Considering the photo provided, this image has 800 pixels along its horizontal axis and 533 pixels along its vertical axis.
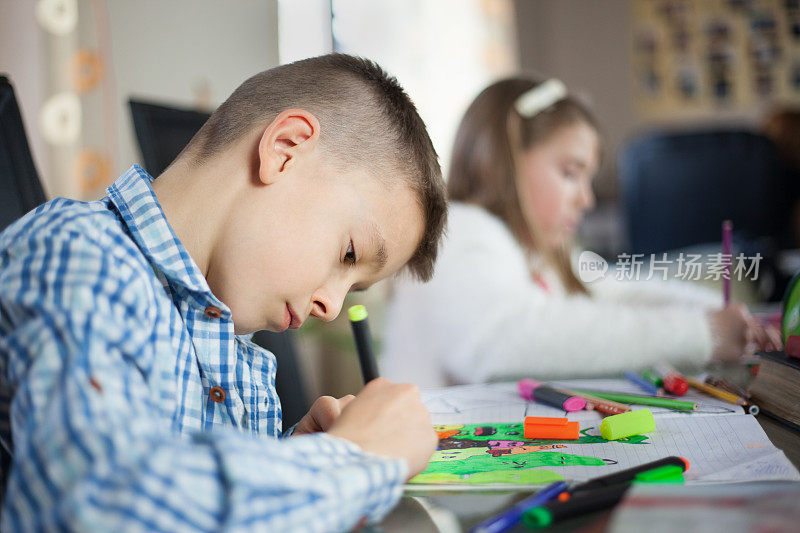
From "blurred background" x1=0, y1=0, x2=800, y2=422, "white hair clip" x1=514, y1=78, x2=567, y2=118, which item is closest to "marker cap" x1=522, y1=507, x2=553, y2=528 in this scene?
"blurred background" x1=0, y1=0, x2=800, y2=422

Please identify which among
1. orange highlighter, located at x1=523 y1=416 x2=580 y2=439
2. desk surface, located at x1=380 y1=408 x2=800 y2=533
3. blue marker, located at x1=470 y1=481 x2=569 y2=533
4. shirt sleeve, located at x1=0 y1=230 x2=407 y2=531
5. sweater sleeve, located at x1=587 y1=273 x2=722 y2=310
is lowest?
sweater sleeve, located at x1=587 y1=273 x2=722 y2=310

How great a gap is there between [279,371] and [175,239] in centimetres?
54

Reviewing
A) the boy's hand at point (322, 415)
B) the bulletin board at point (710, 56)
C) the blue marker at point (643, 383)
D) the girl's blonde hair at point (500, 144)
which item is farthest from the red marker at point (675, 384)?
the bulletin board at point (710, 56)

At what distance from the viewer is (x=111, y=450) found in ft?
Result: 1.17

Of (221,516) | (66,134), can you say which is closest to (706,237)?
(66,134)

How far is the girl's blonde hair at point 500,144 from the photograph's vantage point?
51.5 inches

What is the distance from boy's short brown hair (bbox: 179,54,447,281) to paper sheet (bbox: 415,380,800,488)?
0.56 ft

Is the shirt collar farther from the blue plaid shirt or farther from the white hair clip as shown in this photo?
the white hair clip

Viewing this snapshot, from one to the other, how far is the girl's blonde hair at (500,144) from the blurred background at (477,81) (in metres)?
0.14

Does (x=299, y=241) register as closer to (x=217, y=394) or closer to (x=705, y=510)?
(x=217, y=394)

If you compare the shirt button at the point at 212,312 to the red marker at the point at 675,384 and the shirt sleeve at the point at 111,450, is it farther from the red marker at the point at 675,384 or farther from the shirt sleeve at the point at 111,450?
the red marker at the point at 675,384

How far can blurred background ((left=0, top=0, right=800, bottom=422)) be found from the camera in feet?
3.90

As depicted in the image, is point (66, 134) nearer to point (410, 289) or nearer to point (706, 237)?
point (410, 289)

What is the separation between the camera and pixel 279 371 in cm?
104
